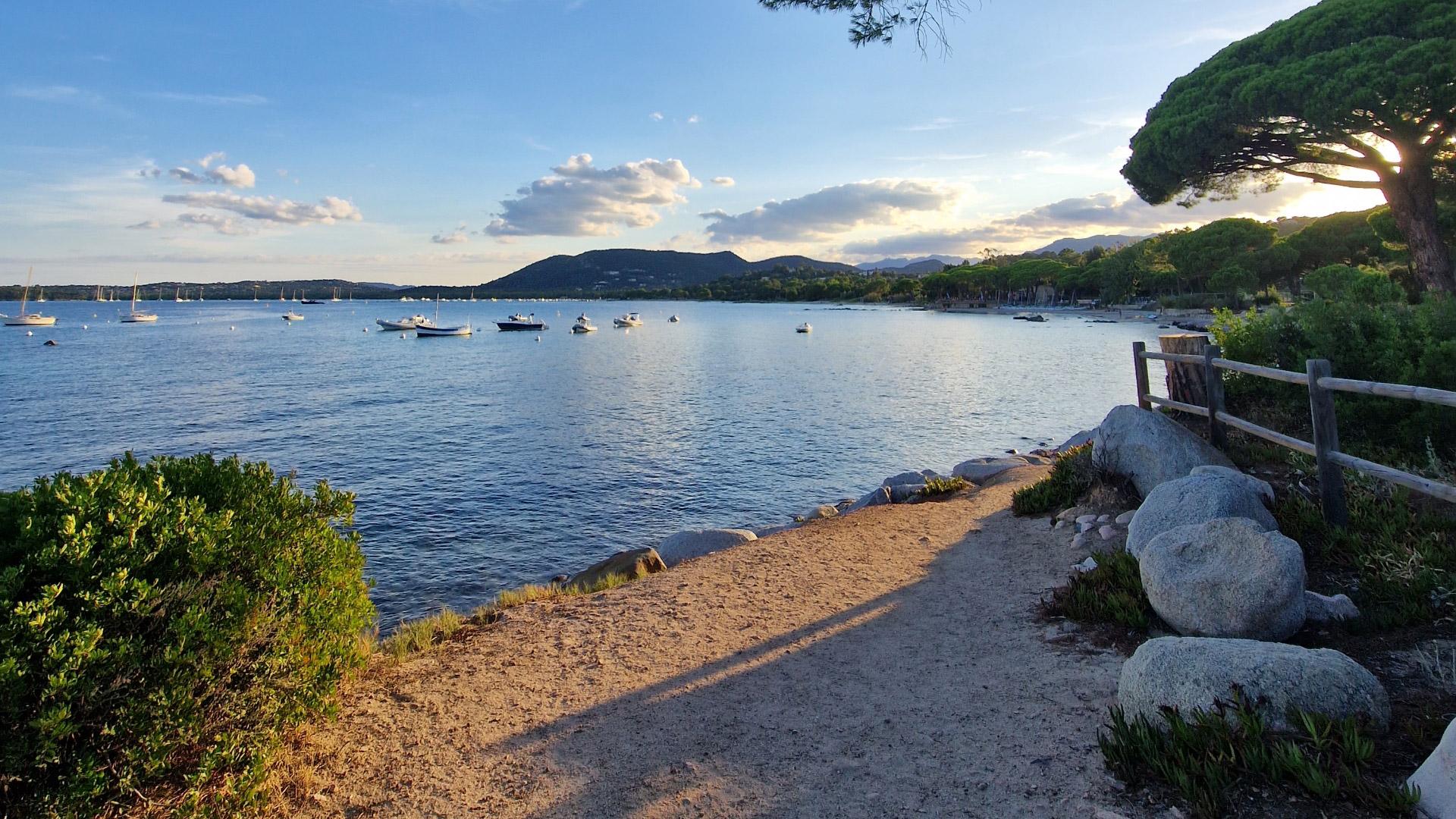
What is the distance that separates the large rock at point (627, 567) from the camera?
1012cm

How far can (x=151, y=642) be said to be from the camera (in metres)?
3.65

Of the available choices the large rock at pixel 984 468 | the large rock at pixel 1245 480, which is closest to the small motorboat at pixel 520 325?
the large rock at pixel 984 468

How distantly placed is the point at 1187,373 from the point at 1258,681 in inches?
320

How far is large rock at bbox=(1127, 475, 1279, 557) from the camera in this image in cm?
646

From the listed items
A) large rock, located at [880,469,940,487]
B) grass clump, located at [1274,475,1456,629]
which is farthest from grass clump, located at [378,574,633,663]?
large rock, located at [880,469,940,487]

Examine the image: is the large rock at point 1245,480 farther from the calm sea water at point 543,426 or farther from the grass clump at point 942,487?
the calm sea water at point 543,426

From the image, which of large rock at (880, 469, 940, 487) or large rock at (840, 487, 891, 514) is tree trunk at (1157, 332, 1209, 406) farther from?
large rock at (880, 469, 940, 487)

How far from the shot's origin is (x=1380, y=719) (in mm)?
3854

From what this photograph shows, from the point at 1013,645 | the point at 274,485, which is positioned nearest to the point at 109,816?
the point at 274,485

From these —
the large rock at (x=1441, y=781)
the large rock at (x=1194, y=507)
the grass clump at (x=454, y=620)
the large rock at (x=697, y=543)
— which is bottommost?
the large rock at (x=697, y=543)

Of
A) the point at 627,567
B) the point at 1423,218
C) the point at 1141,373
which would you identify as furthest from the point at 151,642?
the point at 1423,218

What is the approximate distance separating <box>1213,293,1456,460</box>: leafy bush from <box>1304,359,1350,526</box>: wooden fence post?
2.16 meters

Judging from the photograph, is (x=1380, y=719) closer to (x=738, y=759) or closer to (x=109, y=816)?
(x=738, y=759)

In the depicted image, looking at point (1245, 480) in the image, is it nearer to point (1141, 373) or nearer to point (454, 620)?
point (1141, 373)
